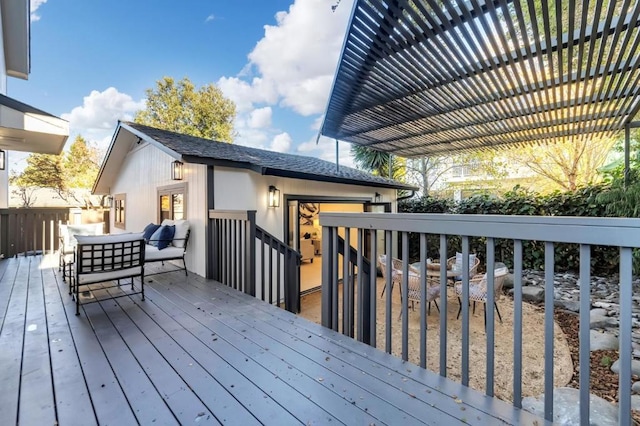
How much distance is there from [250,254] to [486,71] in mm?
3867

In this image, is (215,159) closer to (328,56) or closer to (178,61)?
(328,56)

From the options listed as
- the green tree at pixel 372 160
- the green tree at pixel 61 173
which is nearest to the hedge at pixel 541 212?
the green tree at pixel 372 160

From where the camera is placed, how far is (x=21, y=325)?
2.97 metres

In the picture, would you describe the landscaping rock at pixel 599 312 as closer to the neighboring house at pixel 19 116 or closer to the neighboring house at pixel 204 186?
the neighboring house at pixel 204 186

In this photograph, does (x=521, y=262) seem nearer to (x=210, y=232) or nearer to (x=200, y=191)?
(x=210, y=232)

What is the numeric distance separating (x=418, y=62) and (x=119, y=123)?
262 inches

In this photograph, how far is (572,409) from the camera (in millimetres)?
2426

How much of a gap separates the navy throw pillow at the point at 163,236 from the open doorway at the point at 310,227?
2205 mm

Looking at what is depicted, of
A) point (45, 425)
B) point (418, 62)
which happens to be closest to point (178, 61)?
point (418, 62)

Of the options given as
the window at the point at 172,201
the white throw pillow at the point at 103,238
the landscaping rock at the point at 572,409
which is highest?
the window at the point at 172,201

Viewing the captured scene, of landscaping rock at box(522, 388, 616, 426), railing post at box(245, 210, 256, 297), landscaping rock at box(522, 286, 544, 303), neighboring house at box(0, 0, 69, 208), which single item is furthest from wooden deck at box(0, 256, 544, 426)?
landscaping rock at box(522, 286, 544, 303)

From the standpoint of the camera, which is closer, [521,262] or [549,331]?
[549,331]

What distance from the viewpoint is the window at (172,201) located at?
5578 mm

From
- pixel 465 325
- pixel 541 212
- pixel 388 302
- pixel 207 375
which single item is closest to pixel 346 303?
pixel 388 302
